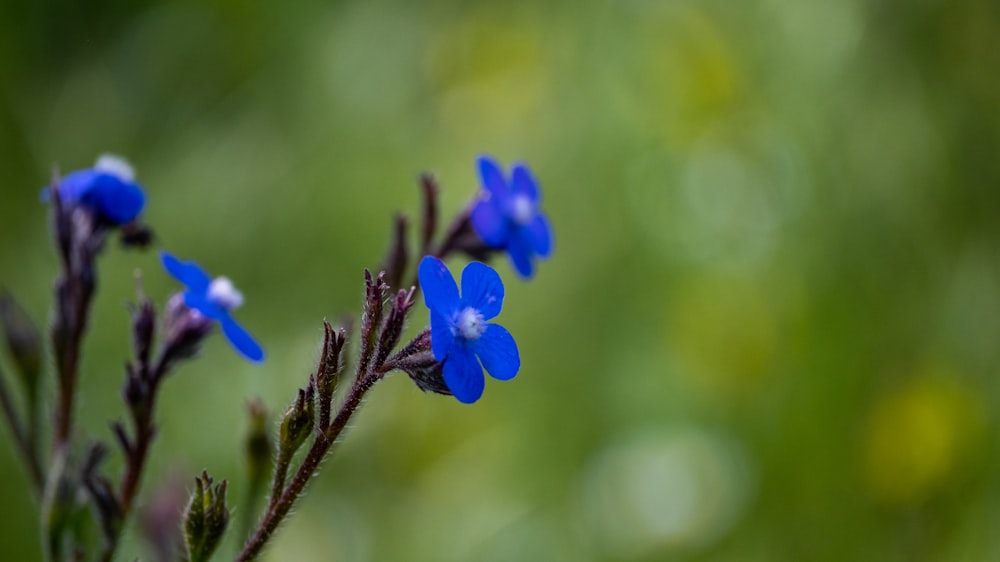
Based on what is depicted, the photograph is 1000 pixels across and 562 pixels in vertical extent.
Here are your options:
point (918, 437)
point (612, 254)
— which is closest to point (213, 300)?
point (918, 437)

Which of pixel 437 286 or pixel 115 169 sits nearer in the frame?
pixel 437 286

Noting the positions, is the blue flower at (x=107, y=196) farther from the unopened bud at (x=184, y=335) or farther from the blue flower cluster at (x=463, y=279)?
the unopened bud at (x=184, y=335)

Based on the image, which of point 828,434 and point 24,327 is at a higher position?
point 828,434

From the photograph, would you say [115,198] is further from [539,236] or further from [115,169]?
[539,236]

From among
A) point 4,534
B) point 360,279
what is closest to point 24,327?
point 4,534

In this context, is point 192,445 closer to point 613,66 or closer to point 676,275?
point 676,275

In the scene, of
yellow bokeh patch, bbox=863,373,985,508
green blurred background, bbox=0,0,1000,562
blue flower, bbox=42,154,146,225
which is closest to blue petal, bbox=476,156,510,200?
blue flower, bbox=42,154,146,225
